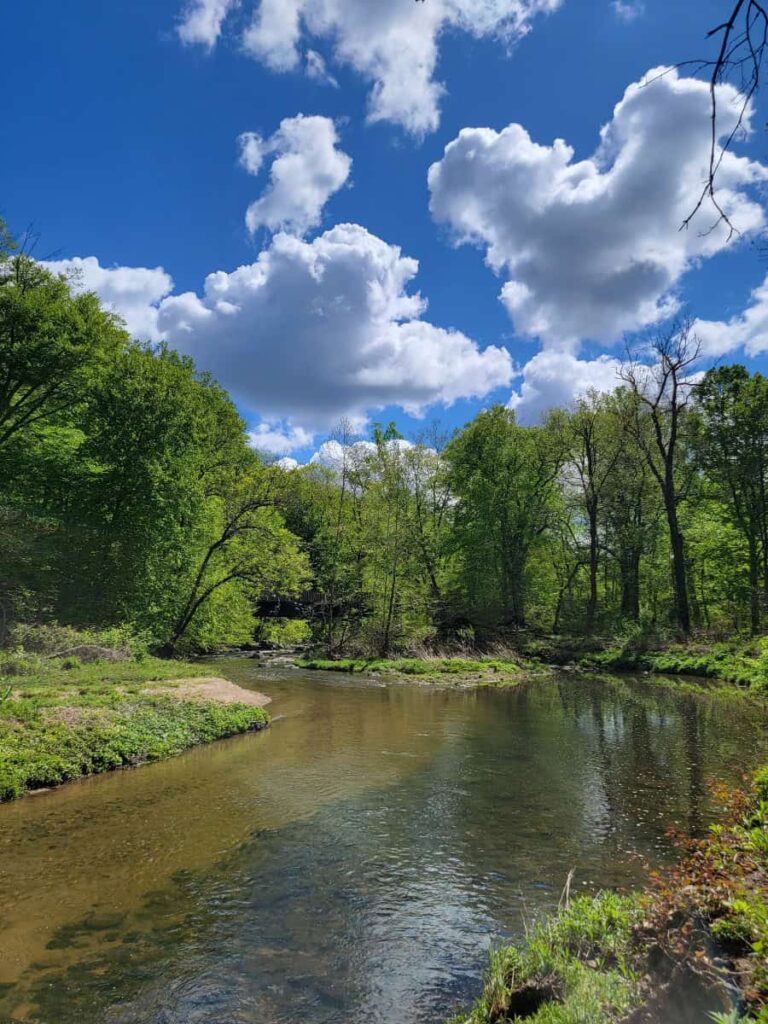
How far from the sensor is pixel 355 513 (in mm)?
41906

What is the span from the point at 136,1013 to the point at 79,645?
16.9 m

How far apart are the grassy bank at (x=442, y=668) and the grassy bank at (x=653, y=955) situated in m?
22.8

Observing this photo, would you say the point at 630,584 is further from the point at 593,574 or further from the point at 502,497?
the point at 502,497

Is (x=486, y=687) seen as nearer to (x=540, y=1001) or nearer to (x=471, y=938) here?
(x=471, y=938)

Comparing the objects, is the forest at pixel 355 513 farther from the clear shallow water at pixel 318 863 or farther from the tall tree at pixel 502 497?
the clear shallow water at pixel 318 863

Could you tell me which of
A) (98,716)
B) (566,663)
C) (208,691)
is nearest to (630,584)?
(566,663)

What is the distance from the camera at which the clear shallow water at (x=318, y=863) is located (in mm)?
5270

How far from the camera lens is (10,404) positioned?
24781 mm

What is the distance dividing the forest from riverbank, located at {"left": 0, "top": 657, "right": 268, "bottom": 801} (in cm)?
455

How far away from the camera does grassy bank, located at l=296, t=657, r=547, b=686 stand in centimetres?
2892

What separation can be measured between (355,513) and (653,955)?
38008 millimetres

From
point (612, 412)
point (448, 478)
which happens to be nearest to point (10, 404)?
point (448, 478)

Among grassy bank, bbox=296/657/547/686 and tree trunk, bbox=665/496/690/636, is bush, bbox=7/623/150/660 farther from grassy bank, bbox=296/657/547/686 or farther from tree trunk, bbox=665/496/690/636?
tree trunk, bbox=665/496/690/636

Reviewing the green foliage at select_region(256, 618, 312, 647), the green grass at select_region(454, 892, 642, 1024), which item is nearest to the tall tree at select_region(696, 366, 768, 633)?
the green foliage at select_region(256, 618, 312, 647)
